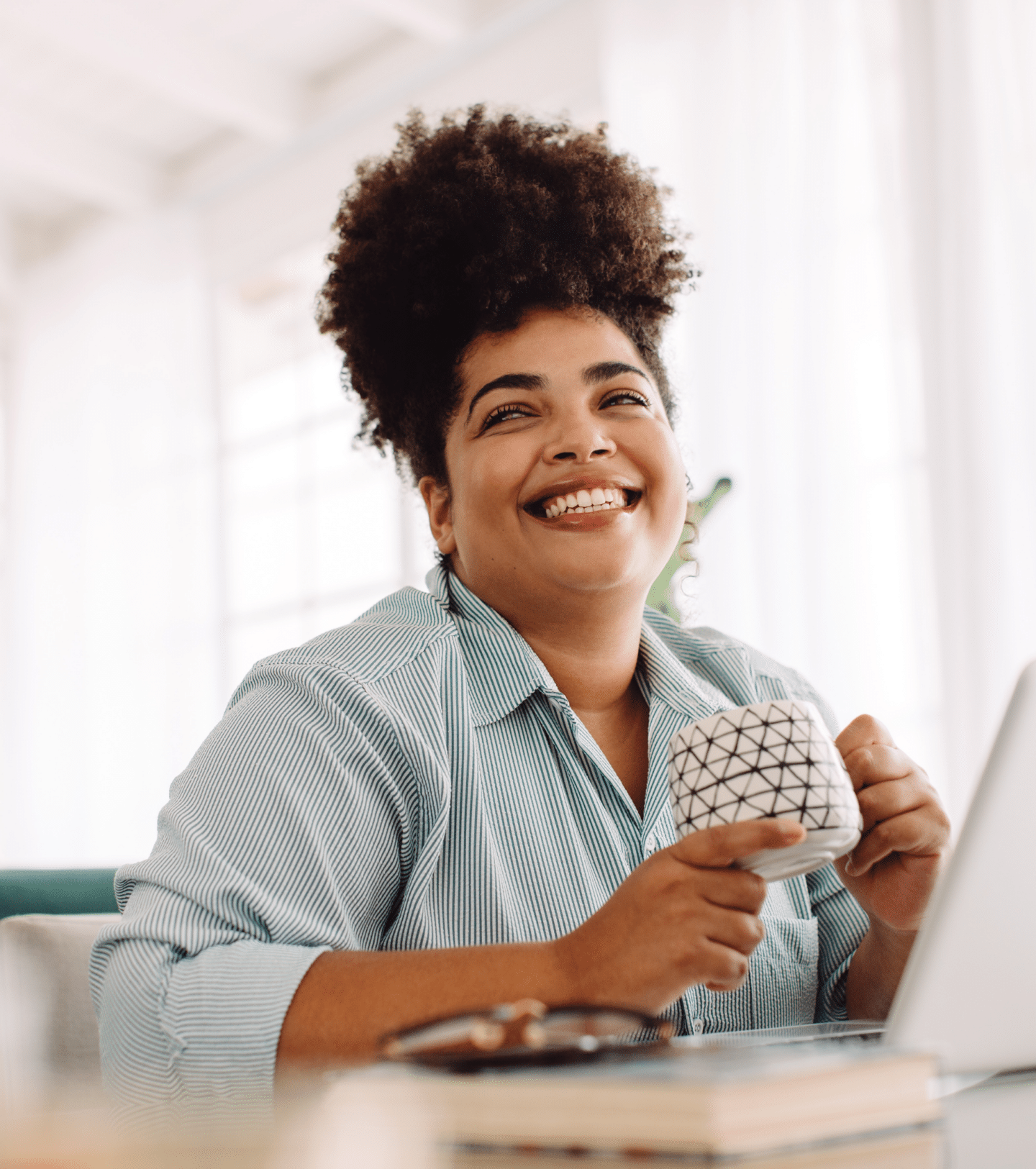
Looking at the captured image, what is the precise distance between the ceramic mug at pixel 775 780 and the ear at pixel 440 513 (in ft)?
2.27

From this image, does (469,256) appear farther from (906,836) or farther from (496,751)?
(906,836)

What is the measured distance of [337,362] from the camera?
4.75m

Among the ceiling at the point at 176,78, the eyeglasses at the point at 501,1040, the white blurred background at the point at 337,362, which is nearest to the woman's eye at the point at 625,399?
the white blurred background at the point at 337,362

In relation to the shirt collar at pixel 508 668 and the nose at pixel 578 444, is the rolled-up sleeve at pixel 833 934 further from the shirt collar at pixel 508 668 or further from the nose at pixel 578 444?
the nose at pixel 578 444

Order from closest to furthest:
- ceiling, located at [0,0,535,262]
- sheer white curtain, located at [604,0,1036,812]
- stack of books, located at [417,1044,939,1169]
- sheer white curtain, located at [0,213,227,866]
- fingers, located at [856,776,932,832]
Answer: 1. stack of books, located at [417,1044,939,1169]
2. fingers, located at [856,776,932,832]
3. sheer white curtain, located at [604,0,1036,812]
4. ceiling, located at [0,0,535,262]
5. sheer white curtain, located at [0,213,227,866]

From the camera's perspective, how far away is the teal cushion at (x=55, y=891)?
4.37 ft

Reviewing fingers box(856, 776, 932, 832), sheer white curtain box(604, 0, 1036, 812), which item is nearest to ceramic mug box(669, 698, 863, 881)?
fingers box(856, 776, 932, 832)

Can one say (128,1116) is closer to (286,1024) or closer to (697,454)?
(286,1024)

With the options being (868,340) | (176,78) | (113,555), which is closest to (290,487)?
(113,555)

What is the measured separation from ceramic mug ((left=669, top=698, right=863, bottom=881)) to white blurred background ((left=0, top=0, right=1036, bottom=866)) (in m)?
0.98

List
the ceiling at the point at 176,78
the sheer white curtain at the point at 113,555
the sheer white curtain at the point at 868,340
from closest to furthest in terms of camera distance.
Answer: the sheer white curtain at the point at 868,340 → the ceiling at the point at 176,78 → the sheer white curtain at the point at 113,555

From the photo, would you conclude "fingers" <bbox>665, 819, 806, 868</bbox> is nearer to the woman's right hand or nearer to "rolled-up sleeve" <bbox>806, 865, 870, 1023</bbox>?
the woman's right hand

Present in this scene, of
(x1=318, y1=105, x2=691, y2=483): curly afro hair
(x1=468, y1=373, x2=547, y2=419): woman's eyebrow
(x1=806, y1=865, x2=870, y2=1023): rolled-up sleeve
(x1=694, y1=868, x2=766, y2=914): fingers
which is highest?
(x1=318, y1=105, x2=691, y2=483): curly afro hair

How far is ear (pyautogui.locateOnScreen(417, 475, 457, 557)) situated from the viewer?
1.45 meters
